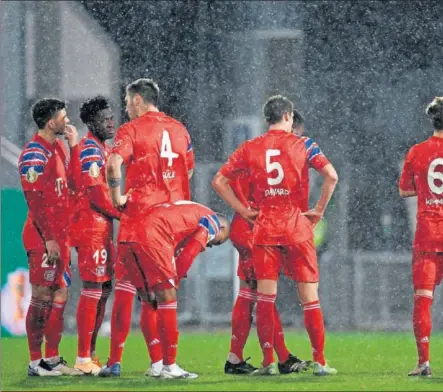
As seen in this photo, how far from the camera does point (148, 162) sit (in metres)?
7.45

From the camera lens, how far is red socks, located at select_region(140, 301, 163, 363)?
7480mm

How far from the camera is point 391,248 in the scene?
14.4 m

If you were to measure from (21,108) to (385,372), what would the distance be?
23.3ft

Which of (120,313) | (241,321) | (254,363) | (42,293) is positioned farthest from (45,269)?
(254,363)

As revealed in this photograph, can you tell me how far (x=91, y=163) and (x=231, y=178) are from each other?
785 mm

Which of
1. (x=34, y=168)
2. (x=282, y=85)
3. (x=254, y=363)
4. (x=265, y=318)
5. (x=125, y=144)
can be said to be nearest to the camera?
(x=125, y=144)

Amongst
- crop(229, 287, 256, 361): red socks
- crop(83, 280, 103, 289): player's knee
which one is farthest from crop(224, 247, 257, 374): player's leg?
crop(83, 280, 103, 289): player's knee

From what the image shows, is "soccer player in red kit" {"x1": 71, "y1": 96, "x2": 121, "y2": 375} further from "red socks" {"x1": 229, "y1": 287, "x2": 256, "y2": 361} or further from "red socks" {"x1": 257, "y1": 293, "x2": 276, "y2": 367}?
"red socks" {"x1": 257, "y1": 293, "x2": 276, "y2": 367}

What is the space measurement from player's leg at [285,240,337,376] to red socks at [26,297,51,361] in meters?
1.42

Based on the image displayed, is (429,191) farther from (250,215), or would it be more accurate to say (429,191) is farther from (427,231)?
(250,215)

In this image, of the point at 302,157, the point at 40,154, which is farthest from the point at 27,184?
the point at 302,157

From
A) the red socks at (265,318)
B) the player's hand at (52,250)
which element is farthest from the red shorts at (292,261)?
the player's hand at (52,250)

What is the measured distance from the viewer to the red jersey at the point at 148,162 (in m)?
7.41

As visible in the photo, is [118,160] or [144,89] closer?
[118,160]
